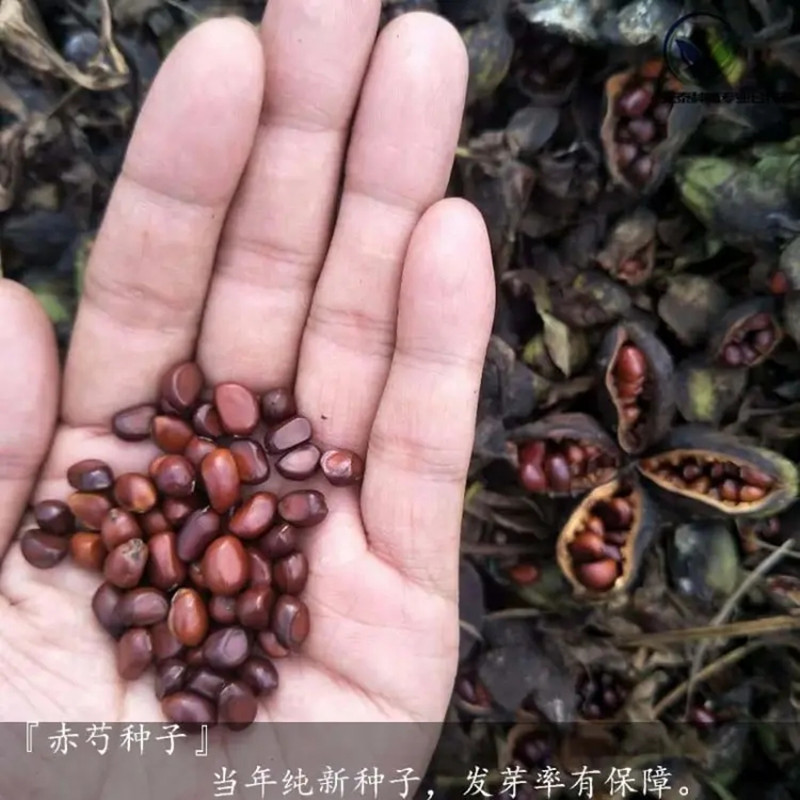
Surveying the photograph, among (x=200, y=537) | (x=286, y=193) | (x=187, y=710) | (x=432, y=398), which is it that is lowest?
(x=187, y=710)

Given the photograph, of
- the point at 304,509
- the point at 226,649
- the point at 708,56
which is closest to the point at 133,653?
the point at 226,649

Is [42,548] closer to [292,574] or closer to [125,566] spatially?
[125,566]

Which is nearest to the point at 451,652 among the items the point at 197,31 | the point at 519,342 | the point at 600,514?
the point at 600,514

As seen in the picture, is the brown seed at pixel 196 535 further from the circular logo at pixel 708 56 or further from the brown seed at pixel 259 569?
the circular logo at pixel 708 56

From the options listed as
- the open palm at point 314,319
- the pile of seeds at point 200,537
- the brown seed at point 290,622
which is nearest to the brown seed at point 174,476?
the pile of seeds at point 200,537

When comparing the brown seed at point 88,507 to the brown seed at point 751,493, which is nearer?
the brown seed at point 88,507

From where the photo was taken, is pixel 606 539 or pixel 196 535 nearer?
pixel 196 535

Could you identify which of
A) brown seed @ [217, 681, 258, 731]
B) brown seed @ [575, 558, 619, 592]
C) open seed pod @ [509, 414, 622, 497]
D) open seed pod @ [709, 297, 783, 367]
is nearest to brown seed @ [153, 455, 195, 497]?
brown seed @ [217, 681, 258, 731]
